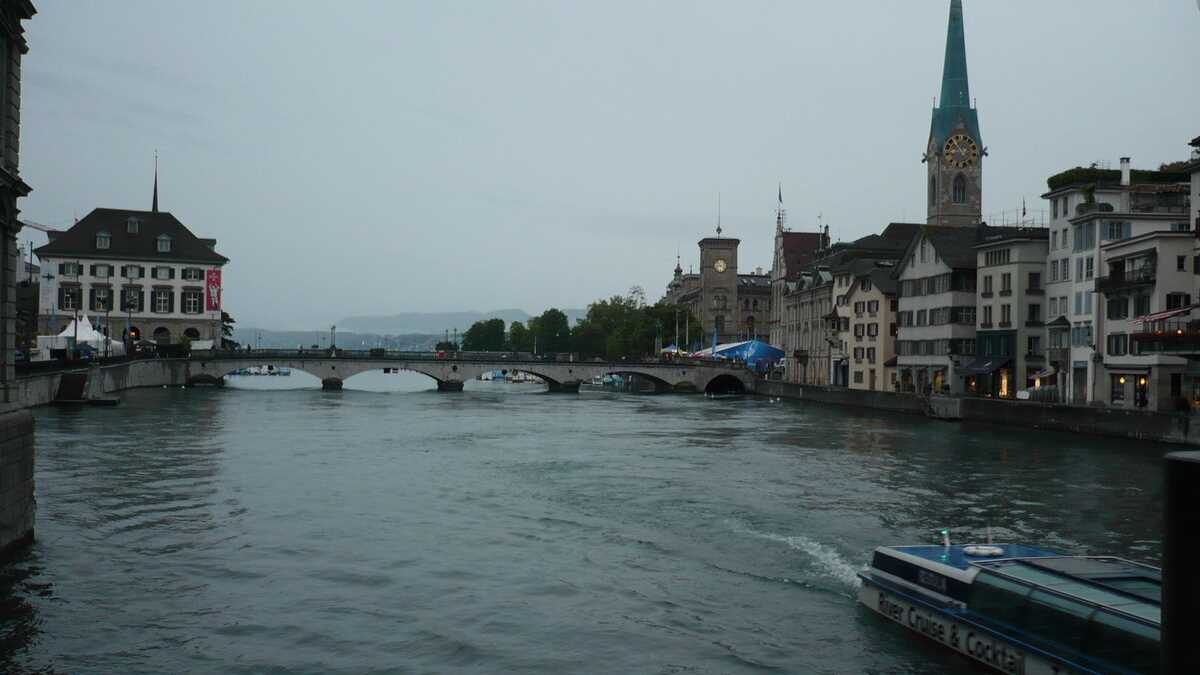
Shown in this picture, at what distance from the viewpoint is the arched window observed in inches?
5635

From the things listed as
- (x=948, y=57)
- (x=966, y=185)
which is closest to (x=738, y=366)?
(x=966, y=185)

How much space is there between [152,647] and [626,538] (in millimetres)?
14223

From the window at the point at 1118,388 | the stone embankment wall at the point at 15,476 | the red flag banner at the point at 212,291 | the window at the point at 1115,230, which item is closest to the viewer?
the stone embankment wall at the point at 15,476

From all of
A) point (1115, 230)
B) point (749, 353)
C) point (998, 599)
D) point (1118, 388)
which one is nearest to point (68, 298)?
point (749, 353)

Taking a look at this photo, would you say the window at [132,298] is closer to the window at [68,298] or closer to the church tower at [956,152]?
the window at [68,298]

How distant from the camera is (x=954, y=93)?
476ft

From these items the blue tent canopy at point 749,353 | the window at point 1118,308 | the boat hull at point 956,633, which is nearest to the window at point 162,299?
the blue tent canopy at point 749,353

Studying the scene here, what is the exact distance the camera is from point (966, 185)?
470ft

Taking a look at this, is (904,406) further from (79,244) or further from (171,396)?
(79,244)

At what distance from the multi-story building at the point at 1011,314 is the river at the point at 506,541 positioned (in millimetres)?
20087

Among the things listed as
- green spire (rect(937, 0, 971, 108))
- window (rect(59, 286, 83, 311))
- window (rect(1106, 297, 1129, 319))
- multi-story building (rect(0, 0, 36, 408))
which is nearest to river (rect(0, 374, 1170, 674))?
multi-story building (rect(0, 0, 36, 408))

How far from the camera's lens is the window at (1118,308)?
64750mm

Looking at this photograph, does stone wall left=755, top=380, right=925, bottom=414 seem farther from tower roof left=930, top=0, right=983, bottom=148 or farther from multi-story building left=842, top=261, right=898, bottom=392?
tower roof left=930, top=0, right=983, bottom=148

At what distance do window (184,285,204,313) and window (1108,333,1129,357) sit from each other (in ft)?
310
